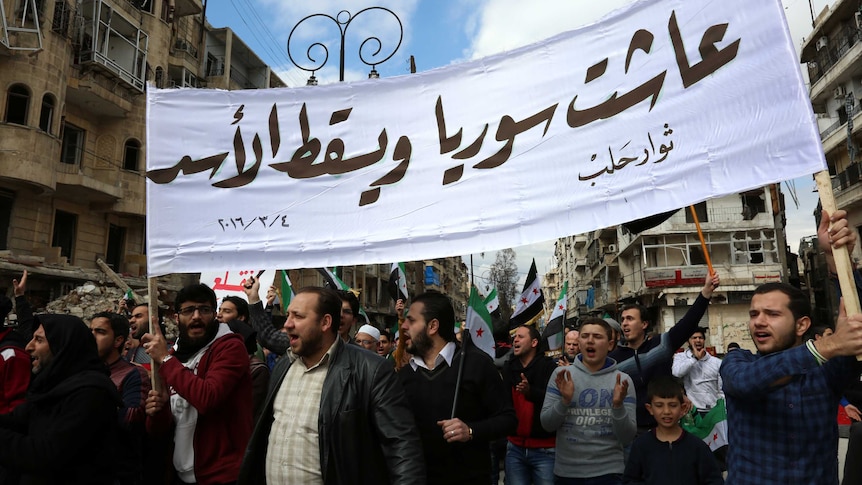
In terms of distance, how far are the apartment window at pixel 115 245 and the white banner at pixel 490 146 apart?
74.4 feet

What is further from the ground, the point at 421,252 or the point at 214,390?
the point at 421,252

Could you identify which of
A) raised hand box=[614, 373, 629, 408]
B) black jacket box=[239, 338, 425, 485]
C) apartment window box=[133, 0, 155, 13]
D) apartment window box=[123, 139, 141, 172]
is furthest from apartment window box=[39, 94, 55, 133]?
raised hand box=[614, 373, 629, 408]

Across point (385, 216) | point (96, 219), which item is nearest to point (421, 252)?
point (385, 216)

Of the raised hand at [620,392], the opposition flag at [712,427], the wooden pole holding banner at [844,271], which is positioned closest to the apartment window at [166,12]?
the opposition flag at [712,427]

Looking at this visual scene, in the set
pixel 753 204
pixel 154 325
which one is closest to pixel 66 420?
pixel 154 325

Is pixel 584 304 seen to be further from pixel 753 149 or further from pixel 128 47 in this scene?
pixel 753 149

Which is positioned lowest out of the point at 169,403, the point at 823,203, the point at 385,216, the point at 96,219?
the point at 169,403

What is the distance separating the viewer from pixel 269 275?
28.9 feet

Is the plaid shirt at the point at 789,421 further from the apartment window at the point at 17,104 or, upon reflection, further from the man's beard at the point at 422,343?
the apartment window at the point at 17,104

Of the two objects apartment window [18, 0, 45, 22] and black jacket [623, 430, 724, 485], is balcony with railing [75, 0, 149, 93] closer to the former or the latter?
apartment window [18, 0, 45, 22]

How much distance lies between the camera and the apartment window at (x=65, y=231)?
70.1ft

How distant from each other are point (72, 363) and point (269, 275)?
564 cm

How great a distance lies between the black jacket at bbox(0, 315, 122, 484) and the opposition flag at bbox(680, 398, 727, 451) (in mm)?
5117

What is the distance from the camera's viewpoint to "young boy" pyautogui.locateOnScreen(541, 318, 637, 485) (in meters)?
3.97
